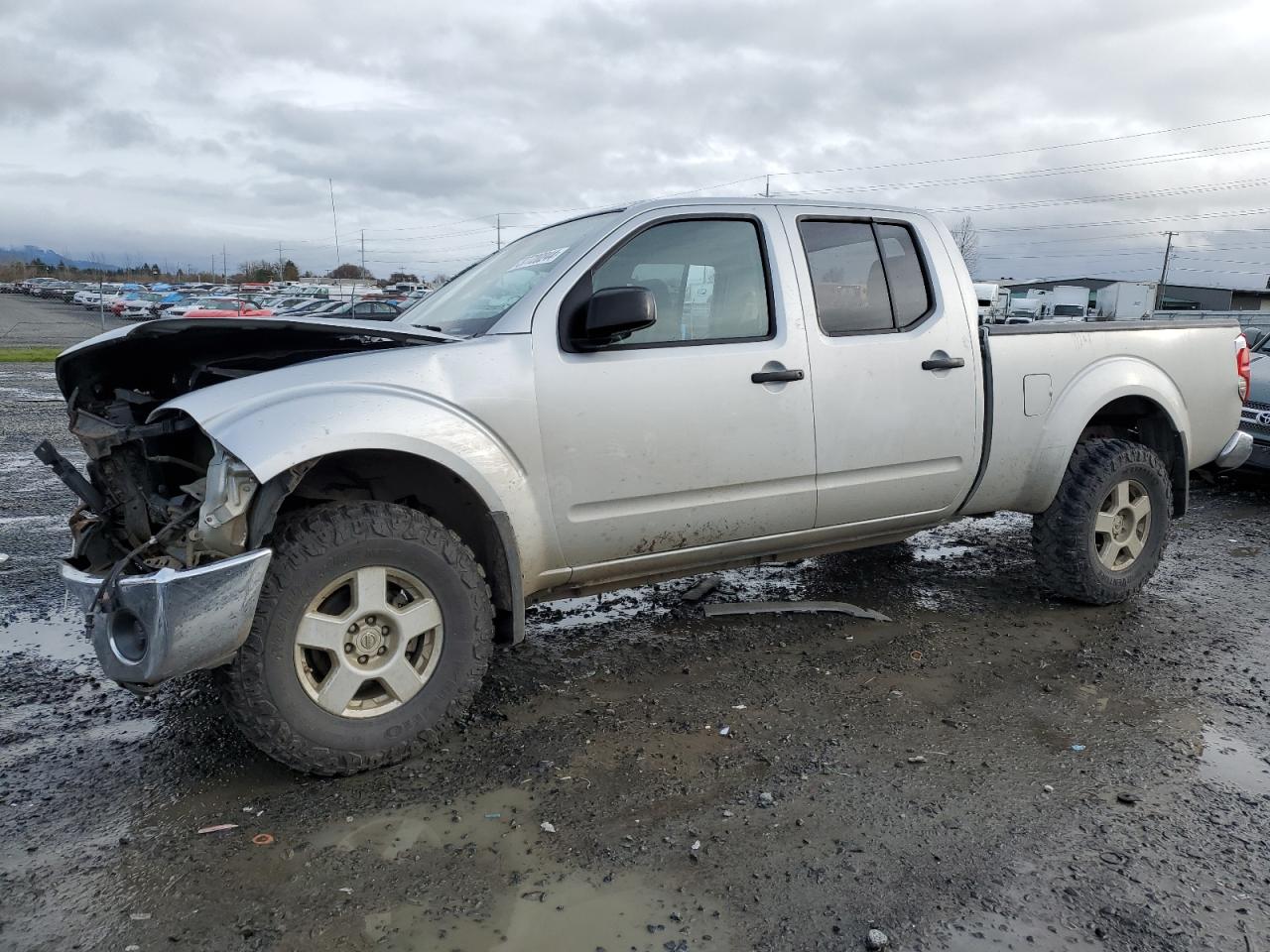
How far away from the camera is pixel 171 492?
340 cm

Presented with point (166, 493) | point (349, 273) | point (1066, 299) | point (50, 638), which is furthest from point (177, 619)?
point (349, 273)

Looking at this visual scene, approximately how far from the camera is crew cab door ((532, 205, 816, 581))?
11.5 ft

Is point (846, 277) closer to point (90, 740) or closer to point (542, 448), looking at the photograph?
point (542, 448)

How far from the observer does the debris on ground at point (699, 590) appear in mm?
5150

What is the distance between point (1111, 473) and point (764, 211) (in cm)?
221

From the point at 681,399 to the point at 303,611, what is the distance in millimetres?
1543

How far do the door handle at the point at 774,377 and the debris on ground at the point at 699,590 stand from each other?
1634 mm

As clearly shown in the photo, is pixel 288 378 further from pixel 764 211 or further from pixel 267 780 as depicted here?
pixel 764 211

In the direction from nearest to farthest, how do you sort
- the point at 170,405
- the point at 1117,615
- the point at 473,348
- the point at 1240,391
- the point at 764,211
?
the point at 170,405, the point at 473,348, the point at 764,211, the point at 1117,615, the point at 1240,391

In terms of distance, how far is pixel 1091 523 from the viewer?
475cm

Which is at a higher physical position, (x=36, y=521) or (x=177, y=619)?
(x=177, y=619)

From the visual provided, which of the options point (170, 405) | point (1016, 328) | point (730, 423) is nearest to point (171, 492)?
point (170, 405)

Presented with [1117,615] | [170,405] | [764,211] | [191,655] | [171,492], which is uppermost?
[764,211]

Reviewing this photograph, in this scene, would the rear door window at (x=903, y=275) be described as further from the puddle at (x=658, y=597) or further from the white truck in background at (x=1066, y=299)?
the white truck in background at (x=1066, y=299)
